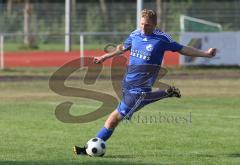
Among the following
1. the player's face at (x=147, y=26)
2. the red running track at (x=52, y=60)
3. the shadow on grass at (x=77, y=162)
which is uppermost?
the player's face at (x=147, y=26)

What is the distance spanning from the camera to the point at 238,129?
1333cm

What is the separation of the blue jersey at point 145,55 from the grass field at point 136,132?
1006mm

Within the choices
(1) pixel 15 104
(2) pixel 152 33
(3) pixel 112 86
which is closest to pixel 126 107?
(2) pixel 152 33

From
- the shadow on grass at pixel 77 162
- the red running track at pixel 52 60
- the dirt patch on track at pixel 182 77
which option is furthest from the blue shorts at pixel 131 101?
the red running track at pixel 52 60

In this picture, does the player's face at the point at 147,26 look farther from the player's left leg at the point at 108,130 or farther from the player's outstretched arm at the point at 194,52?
the player's left leg at the point at 108,130

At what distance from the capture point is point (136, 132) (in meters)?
13.0

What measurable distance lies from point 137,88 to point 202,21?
2810 centimetres

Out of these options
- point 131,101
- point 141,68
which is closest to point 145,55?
point 141,68

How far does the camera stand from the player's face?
10164 mm

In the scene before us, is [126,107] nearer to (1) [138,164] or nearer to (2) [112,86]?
(1) [138,164]

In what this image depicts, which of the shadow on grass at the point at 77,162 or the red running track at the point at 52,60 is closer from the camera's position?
the shadow on grass at the point at 77,162

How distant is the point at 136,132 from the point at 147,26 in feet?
10.3

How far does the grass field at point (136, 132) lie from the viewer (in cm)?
1021

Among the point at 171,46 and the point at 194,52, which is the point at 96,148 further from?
the point at 194,52
